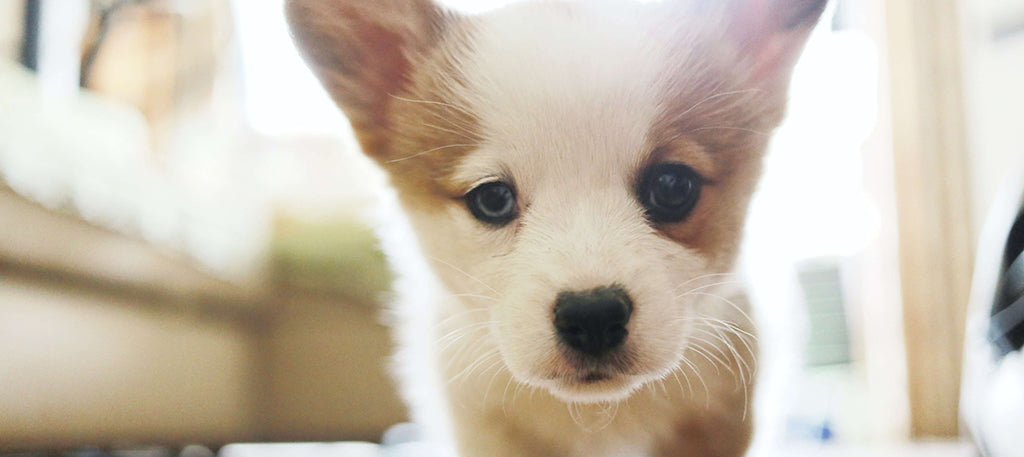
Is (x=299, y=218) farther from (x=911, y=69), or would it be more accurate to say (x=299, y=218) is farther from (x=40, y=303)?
(x=911, y=69)

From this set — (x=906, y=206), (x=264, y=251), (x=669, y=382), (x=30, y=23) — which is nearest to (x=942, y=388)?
(x=906, y=206)

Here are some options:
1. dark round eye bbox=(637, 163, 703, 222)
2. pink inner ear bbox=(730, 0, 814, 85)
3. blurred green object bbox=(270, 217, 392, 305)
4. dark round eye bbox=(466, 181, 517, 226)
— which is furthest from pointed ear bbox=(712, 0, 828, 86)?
blurred green object bbox=(270, 217, 392, 305)

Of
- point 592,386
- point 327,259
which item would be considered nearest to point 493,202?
point 592,386

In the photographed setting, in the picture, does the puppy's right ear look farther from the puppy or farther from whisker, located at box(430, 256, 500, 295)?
whisker, located at box(430, 256, 500, 295)

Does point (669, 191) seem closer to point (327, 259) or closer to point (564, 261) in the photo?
point (564, 261)

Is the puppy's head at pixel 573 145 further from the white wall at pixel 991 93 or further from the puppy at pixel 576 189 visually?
the white wall at pixel 991 93

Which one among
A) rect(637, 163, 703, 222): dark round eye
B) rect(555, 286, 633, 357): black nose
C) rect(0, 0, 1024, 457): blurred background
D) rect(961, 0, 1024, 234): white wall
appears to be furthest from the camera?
rect(961, 0, 1024, 234): white wall
